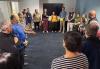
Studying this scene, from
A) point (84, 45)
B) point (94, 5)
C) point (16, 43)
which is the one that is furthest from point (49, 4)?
point (84, 45)

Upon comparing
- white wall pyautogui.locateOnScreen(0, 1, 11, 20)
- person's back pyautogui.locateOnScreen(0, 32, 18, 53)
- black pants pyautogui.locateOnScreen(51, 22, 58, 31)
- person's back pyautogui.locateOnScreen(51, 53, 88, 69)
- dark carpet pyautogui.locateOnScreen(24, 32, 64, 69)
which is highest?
white wall pyautogui.locateOnScreen(0, 1, 11, 20)

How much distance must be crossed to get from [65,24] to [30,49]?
17.1ft

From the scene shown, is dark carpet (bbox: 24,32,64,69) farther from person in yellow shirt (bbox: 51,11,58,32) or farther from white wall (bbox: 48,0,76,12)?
white wall (bbox: 48,0,76,12)

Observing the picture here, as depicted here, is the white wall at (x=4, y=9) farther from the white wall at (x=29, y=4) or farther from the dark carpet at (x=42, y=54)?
the white wall at (x=29, y=4)

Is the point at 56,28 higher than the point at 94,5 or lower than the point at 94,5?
lower

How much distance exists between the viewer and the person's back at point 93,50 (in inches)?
106

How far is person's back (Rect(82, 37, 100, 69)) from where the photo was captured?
106 inches

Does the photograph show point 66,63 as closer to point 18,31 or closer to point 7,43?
point 7,43

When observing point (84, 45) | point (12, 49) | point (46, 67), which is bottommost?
point (46, 67)

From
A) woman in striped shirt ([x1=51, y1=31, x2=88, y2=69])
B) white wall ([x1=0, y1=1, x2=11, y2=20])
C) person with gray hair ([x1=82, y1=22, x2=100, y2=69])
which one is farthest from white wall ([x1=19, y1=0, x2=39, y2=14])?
woman in striped shirt ([x1=51, y1=31, x2=88, y2=69])

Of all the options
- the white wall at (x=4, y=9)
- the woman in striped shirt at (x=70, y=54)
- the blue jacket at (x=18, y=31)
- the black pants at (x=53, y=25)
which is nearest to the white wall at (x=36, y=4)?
the black pants at (x=53, y=25)

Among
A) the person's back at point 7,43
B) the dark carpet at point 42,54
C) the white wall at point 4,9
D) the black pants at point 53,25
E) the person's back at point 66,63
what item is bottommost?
the dark carpet at point 42,54

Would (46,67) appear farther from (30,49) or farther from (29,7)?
(29,7)

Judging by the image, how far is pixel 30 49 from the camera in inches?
295
